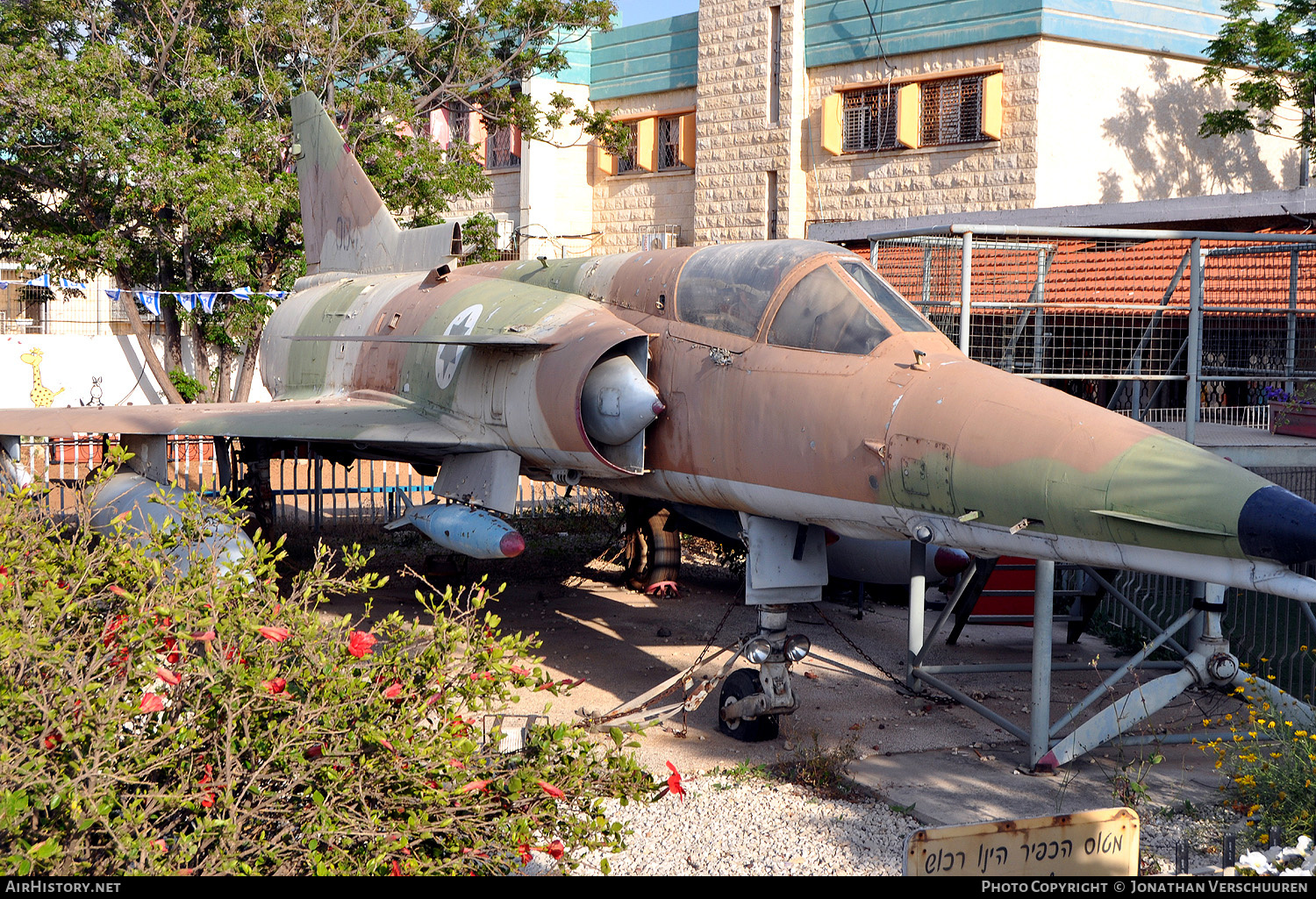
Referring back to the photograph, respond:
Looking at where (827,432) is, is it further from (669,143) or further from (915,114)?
(669,143)

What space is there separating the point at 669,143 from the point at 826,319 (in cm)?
2491

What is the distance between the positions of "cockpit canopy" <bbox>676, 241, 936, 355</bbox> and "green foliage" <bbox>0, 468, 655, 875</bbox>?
3.31m

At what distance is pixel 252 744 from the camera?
4.18 metres

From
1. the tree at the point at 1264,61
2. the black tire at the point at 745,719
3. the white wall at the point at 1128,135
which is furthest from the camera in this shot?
the white wall at the point at 1128,135

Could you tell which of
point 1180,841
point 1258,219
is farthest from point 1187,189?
point 1180,841

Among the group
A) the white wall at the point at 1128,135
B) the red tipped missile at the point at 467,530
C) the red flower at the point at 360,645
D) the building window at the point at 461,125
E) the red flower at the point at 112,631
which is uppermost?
the building window at the point at 461,125

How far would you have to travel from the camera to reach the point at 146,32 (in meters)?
26.4

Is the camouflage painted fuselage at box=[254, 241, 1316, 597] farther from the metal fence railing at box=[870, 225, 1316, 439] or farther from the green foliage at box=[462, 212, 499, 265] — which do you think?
the green foliage at box=[462, 212, 499, 265]

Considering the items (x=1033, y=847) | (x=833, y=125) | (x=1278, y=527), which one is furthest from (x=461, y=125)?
(x=1033, y=847)

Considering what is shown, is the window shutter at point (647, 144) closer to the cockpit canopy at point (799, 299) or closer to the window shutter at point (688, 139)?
the window shutter at point (688, 139)

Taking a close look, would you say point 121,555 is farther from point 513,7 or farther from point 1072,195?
point 513,7

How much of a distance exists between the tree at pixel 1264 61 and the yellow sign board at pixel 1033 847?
77.3ft

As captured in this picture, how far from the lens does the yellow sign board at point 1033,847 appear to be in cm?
397

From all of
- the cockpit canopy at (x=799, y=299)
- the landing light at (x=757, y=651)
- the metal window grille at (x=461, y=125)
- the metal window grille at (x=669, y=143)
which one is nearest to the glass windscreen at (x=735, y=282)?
the cockpit canopy at (x=799, y=299)
